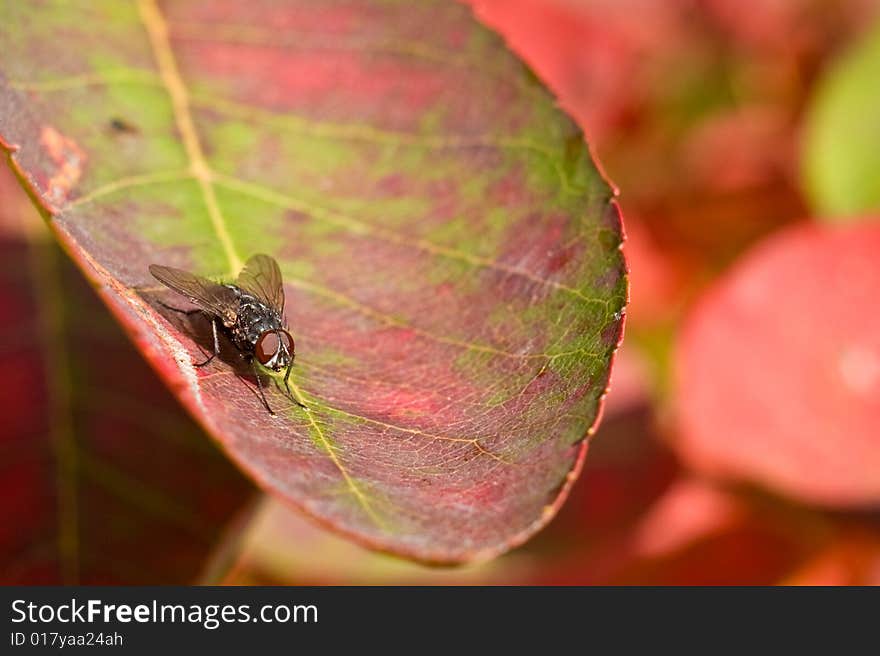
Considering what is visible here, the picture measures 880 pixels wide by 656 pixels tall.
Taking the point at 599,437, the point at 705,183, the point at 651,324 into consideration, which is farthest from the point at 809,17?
the point at 599,437

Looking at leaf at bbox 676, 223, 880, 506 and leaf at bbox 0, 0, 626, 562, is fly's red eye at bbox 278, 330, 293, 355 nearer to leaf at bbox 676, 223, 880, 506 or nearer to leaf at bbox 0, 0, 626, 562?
leaf at bbox 0, 0, 626, 562

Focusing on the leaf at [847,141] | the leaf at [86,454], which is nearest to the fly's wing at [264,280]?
the leaf at [86,454]

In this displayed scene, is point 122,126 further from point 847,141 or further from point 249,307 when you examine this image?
point 847,141

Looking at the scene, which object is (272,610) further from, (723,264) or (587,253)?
(723,264)

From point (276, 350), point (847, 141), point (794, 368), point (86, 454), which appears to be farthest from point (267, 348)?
point (847, 141)

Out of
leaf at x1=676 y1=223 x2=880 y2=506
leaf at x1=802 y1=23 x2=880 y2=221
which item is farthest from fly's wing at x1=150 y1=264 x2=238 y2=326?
leaf at x1=802 y1=23 x2=880 y2=221

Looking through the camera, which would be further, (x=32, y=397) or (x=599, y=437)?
(x=599, y=437)
